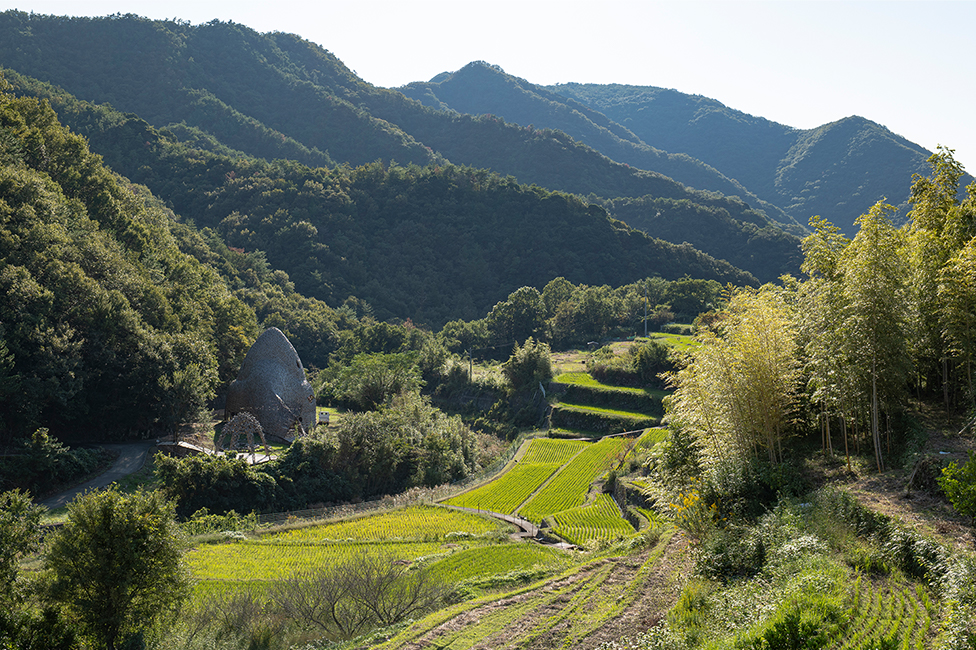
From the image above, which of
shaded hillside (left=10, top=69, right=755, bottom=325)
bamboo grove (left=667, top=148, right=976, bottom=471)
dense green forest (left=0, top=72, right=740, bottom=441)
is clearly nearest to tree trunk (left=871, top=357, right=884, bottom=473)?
bamboo grove (left=667, top=148, right=976, bottom=471)

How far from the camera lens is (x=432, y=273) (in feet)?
366

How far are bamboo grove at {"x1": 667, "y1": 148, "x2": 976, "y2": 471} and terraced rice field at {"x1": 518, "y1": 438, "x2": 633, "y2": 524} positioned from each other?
15642 mm

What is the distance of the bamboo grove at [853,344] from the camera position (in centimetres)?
1570

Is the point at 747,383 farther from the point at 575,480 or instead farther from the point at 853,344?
the point at 575,480

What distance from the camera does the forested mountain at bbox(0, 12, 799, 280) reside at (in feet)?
480

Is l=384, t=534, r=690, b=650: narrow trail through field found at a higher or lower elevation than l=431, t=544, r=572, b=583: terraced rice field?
higher

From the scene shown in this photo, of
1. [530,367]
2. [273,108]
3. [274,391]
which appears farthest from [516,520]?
[273,108]

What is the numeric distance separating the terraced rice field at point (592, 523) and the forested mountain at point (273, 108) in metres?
105

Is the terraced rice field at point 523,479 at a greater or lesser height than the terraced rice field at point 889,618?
lesser

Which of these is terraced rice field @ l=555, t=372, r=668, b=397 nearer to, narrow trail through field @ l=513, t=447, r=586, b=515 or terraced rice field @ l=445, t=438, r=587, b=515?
terraced rice field @ l=445, t=438, r=587, b=515

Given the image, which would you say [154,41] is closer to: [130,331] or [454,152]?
[454,152]

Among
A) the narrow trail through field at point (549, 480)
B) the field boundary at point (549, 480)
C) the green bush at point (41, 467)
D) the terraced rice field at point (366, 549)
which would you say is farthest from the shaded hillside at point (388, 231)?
the terraced rice field at point (366, 549)

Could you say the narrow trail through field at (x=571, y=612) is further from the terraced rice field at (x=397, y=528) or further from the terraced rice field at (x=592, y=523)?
the terraced rice field at (x=397, y=528)

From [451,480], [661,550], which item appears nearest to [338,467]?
[451,480]
